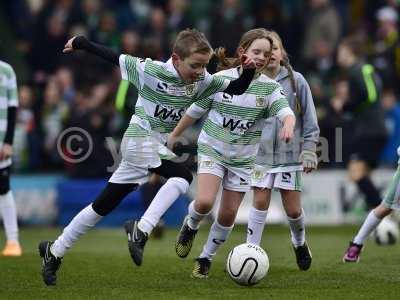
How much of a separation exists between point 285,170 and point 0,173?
11.8 feet

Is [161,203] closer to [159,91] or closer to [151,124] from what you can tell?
[151,124]

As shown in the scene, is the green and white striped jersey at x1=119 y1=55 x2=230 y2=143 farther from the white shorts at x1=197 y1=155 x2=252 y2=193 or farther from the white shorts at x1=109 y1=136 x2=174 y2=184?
the white shorts at x1=197 y1=155 x2=252 y2=193

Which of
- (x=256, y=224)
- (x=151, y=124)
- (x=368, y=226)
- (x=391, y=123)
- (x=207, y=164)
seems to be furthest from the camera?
(x=391, y=123)

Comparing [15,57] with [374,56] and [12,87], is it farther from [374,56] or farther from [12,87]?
[12,87]

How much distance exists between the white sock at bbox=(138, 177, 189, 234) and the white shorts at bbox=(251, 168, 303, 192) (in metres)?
1.22

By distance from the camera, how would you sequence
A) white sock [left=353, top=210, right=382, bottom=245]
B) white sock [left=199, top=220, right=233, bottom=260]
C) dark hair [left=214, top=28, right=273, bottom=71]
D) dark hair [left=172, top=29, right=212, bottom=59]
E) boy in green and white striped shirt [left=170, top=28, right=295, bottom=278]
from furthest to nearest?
white sock [left=353, top=210, right=382, bottom=245], white sock [left=199, top=220, right=233, bottom=260], dark hair [left=214, top=28, right=273, bottom=71], boy in green and white striped shirt [left=170, top=28, right=295, bottom=278], dark hair [left=172, top=29, right=212, bottom=59]

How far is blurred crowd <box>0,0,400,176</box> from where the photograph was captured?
60.3ft

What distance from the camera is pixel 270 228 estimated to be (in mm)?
17438

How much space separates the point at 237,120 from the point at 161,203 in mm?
1069

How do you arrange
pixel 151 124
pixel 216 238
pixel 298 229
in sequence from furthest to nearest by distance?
pixel 298 229 < pixel 216 238 < pixel 151 124

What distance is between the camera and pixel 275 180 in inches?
412

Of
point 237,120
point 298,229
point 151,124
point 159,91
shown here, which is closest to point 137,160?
point 151,124

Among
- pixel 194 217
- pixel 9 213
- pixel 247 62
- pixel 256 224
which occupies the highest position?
pixel 247 62

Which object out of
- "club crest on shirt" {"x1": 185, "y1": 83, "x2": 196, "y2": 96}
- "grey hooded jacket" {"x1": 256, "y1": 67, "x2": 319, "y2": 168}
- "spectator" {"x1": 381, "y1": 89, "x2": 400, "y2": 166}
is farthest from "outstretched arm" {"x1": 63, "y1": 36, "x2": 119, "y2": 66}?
"spectator" {"x1": 381, "y1": 89, "x2": 400, "y2": 166}
